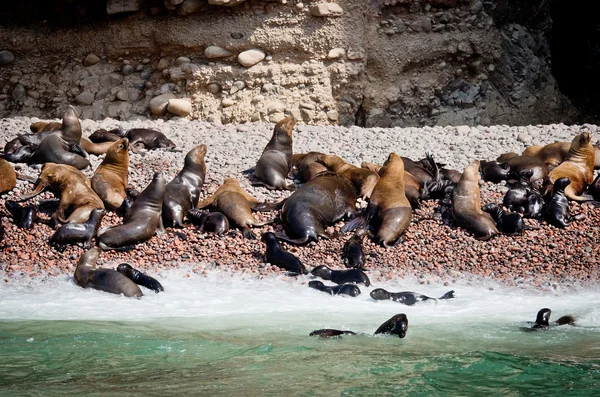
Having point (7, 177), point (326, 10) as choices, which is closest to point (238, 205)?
point (7, 177)

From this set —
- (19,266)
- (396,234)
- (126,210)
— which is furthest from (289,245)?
(19,266)

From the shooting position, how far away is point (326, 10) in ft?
49.0

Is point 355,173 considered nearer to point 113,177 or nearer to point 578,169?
point 578,169

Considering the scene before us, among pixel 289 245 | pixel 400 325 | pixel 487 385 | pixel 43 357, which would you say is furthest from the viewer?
pixel 289 245

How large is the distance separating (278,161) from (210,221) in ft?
7.12

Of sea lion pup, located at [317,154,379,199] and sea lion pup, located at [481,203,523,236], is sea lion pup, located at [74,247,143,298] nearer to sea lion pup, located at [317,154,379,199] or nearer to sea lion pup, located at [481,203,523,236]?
sea lion pup, located at [317,154,379,199]

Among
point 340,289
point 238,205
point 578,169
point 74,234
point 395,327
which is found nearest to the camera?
point 395,327

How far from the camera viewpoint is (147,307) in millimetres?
7902

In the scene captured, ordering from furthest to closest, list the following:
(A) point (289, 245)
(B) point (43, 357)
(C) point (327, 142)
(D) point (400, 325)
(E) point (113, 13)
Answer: (E) point (113, 13) → (C) point (327, 142) → (A) point (289, 245) → (D) point (400, 325) → (B) point (43, 357)

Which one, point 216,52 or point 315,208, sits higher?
point 216,52

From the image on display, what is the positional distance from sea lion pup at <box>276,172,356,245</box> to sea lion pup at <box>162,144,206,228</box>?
115 cm

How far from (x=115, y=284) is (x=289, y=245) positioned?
2.07 meters

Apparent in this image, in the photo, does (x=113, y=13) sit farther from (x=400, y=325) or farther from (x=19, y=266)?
(x=400, y=325)

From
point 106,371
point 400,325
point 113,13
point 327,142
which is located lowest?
point 106,371
